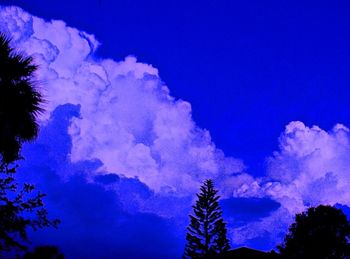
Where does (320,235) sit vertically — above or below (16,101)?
above

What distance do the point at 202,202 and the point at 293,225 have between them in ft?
42.8

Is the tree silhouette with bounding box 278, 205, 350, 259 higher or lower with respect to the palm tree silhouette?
higher

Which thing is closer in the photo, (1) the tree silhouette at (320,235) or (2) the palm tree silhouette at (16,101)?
(2) the palm tree silhouette at (16,101)

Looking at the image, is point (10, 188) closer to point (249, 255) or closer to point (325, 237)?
point (249, 255)

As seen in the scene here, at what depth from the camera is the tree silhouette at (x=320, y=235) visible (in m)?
40.9

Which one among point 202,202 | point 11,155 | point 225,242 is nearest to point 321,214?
point 225,242

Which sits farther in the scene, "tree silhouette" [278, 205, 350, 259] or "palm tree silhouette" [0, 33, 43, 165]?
→ "tree silhouette" [278, 205, 350, 259]

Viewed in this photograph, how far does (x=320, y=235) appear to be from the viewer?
4116 centimetres

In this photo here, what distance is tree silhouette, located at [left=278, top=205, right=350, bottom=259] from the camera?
4091 centimetres

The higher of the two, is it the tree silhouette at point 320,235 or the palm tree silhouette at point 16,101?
the tree silhouette at point 320,235

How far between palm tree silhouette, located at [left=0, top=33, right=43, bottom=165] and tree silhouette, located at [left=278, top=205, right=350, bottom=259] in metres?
36.3

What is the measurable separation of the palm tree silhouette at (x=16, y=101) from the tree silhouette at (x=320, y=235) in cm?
3632

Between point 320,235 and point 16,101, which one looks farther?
point 320,235

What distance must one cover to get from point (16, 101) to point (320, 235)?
38909 mm
